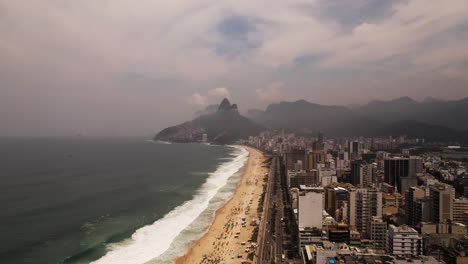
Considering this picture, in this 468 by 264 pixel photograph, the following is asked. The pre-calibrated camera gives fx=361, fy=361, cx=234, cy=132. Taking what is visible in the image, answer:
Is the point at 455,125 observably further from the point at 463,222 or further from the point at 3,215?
the point at 3,215

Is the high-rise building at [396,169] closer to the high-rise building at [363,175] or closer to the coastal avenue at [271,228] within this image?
the high-rise building at [363,175]

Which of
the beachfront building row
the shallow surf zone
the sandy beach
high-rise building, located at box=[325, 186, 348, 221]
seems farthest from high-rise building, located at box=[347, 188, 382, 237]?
the shallow surf zone

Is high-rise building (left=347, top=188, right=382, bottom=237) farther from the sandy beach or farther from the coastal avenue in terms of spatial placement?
the sandy beach

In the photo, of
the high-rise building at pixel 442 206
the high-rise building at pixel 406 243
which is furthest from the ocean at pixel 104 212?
the high-rise building at pixel 442 206

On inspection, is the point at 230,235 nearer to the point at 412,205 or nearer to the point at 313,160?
the point at 412,205

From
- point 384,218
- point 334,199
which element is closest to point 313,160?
point 334,199

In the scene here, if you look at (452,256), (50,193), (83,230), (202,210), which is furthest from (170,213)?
(452,256)
